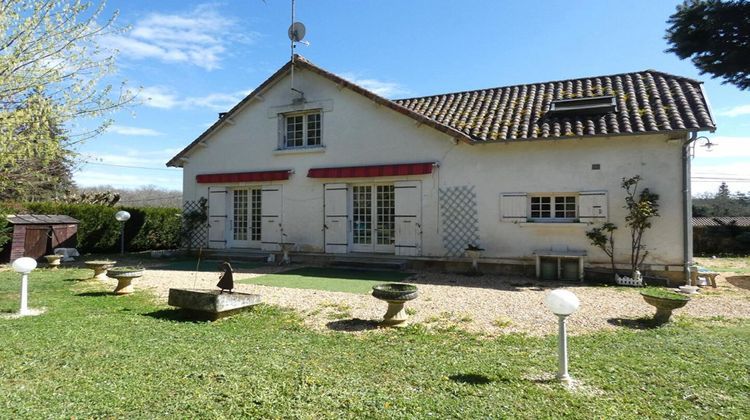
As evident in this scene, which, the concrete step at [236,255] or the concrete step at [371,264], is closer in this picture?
the concrete step at [371,264]

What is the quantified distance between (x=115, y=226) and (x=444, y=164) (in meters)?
13.3

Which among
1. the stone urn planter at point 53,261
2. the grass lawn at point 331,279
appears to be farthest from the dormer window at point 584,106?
the stone urn planter at point 53,261

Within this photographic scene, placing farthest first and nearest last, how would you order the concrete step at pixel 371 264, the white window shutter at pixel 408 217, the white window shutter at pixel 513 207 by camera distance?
the white window shutter at pixel 408 217, the concrete step at pixel 371 264, the white window shutter at pixel 513 207

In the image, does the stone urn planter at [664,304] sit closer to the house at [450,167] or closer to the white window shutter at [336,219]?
the house at [450,167]

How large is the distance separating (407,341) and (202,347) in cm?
246

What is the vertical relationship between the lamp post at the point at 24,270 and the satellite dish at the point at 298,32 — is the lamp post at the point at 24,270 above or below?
below

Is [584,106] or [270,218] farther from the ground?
[584,106]

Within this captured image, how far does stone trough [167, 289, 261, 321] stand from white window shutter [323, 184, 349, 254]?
6298 mm

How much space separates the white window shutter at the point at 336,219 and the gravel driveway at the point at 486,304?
3213 millimetres

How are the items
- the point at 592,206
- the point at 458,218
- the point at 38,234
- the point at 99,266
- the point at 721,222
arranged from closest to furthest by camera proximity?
the point at 592,206, the point at 99,266, the point at 458,218, the point at 38,234, the point at 721,222

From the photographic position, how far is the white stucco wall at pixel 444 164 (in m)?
9.95

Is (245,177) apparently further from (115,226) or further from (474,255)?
(474,255)

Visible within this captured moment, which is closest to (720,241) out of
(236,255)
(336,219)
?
(336,219)

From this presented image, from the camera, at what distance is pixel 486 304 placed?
7.77m
